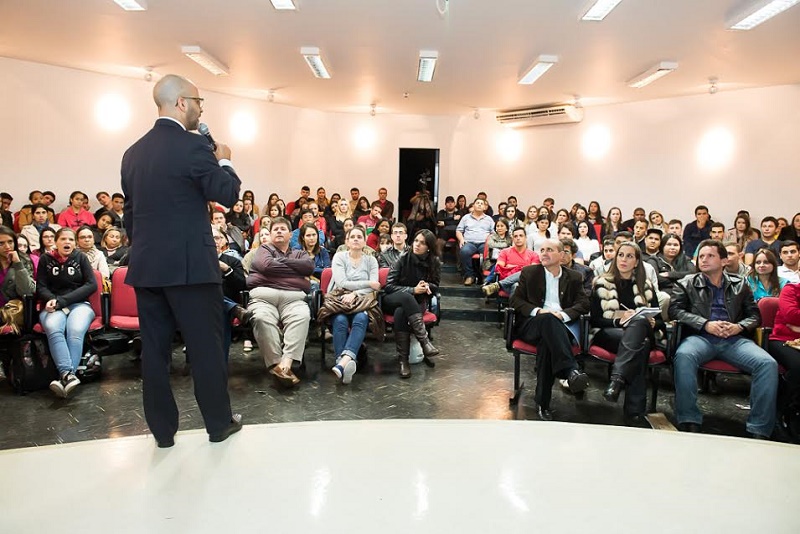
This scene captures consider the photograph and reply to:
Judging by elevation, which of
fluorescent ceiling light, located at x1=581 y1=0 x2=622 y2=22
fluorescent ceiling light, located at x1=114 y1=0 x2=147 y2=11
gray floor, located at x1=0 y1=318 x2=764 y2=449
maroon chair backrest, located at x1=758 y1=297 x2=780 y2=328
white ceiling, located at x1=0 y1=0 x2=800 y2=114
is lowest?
gray floor, located at x1=0 y1=318 x2=764 y2=449

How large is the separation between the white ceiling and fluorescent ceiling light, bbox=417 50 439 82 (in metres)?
0.11

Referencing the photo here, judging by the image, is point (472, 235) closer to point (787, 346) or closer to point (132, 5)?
point (787, 346)

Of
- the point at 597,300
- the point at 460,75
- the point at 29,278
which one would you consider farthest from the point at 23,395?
the point at 460,75

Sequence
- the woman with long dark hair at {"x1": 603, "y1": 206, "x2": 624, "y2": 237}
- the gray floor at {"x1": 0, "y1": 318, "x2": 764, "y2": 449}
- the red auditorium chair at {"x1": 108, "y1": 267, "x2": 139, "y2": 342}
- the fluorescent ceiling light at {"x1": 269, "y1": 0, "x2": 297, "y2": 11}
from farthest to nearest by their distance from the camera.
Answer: the woman with long dark hair at {"x1": 603, "y1": 206, "x2": 624, "y2": 237}
the fluorescent ceiling light at {"x1": 269, "y1": 0, "x2": 297, "y2": 11}
the red auditorium chair at {"x1": 108, "y1": 267, "x2": 139, "y2": 342}
the gray floor at {"x1": 0, "y1": 318, "x2": 764, "y2": 449}

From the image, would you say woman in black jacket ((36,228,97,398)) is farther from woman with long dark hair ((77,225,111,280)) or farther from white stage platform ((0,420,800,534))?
white stage platform ((0,420,800,534))

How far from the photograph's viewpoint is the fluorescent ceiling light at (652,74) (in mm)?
6475

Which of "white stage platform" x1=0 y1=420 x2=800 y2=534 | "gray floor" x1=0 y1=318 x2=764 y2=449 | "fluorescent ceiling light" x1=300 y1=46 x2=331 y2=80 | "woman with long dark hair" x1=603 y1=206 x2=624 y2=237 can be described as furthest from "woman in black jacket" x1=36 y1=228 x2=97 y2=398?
"woman with long dark hair" x1=603 y1=206 x2=624 y2=237

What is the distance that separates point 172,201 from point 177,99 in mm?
391

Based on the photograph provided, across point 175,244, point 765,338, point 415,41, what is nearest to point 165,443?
point 175,244

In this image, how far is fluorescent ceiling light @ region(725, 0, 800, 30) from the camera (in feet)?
14.8

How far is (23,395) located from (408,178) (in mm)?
9233

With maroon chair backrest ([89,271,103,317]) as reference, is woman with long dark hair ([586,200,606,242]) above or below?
above

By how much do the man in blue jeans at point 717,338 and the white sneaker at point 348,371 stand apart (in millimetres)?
2096

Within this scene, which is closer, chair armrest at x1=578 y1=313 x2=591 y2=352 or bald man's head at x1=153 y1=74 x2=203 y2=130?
bald man's head at x1=153 y1=74 x2=203 y2=130
